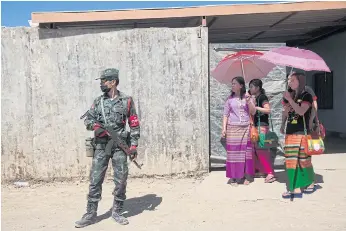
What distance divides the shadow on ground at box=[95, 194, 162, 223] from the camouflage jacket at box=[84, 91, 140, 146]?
40.5 inches

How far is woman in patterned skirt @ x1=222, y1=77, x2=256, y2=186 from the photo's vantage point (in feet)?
18.9

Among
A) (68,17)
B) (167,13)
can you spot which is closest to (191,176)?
(167,13)

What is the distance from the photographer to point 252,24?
833 centimetres

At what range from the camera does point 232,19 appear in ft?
24.5

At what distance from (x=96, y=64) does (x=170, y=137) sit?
1721 millimetres

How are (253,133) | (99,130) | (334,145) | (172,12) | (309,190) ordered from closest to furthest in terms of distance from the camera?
(99,130)
(309,190)
(253,133)
(172,12)
(334,145)

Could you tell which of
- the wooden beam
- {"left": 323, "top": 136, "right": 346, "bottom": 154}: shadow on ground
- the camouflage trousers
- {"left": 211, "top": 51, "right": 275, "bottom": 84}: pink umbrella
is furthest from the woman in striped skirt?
{"left": 323, "top": 136, "right": 346, "bottom": 154}: shadow on ground

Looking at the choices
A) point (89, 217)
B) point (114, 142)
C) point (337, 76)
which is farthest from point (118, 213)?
point (337, 76)

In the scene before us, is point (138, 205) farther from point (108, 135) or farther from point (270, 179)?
point (270, 179)

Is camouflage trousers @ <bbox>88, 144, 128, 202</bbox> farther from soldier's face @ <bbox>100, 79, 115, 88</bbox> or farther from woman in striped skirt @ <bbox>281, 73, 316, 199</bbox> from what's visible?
woman in striped skirt @ <bbox>281, 73, 316, 199</bbox>

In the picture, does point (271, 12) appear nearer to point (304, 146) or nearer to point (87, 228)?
point (304, 146)

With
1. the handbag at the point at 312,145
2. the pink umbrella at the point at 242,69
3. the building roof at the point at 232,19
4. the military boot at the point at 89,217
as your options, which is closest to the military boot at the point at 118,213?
the military boot at the point at 89,217

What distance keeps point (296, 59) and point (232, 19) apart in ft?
9.71

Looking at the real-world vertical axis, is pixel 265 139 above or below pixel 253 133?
below
